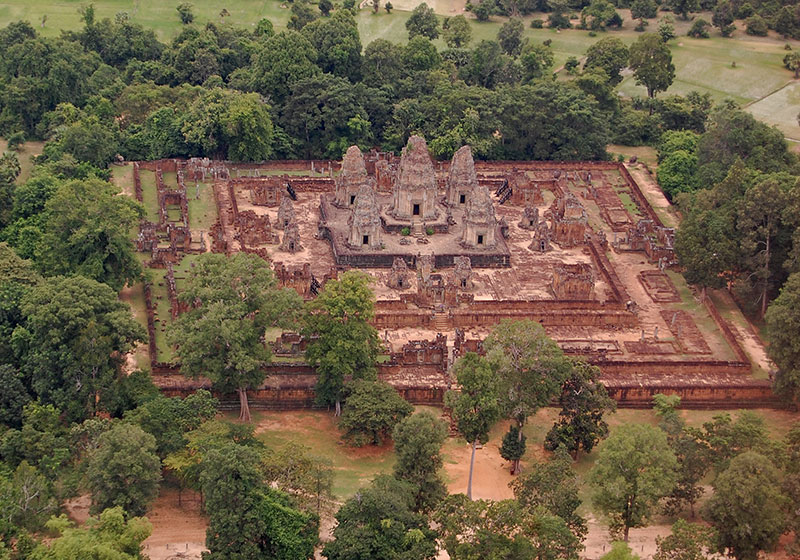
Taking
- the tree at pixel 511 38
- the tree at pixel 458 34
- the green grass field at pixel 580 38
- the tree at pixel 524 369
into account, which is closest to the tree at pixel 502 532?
the tree at pixel 524 369

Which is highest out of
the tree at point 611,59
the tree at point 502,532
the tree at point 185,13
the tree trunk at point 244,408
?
the tree at point 185,13

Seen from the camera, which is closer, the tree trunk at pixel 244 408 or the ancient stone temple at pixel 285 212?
the tree trunk at pixel 244 408

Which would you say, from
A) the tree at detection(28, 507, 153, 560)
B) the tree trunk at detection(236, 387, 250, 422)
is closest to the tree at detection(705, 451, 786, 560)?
the tree trunk at detection(236, 387, 250, 422)

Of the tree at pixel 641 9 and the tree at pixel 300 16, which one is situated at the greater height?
the tree at pixel 300 16

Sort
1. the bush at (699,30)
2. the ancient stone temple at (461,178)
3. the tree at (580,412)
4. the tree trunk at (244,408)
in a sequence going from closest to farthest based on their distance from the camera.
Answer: the tree at (580,412)
the tree trunk at (244,408)
the ancient stone temple at (461,178)
the bush at (699,30)

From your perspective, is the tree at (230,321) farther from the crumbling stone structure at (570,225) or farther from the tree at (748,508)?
the crumbling stone structure at (570,225)

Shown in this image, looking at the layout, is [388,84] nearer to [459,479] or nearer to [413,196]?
[413,196]

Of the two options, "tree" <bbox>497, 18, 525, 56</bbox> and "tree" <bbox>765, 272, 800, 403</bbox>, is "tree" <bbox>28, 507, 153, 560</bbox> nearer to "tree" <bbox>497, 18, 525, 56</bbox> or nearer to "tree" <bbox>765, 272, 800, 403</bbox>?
"tree" <bbox>765, 272, 800, 403</bbox>
